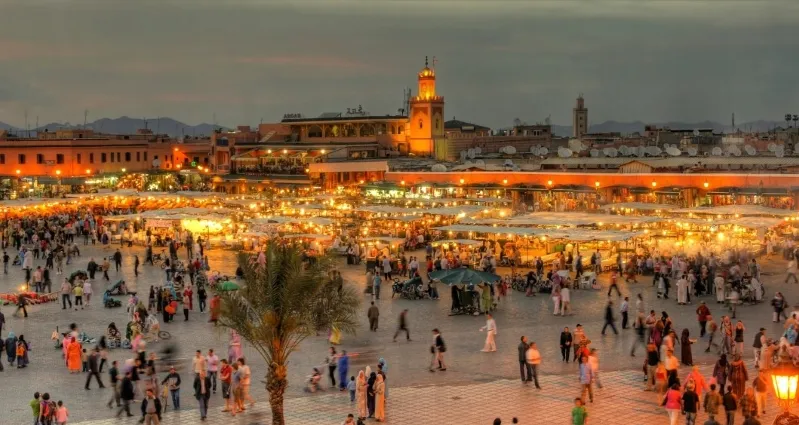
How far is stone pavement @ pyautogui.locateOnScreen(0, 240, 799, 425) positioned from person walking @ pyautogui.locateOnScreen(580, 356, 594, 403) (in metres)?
0.33

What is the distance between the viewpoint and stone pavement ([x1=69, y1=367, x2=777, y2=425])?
559 inches

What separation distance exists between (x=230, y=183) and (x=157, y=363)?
41897 mm

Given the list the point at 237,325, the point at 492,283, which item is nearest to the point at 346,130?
the point at 492,283

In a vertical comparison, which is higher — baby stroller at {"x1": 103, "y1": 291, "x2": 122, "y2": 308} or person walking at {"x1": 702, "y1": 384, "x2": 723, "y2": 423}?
baby stroller at {"x1": 103, "y1": 291, "x2": 122, "y2": 308}

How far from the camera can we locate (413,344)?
63.6ft

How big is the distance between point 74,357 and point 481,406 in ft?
23.6

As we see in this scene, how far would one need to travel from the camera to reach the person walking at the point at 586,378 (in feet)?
48.2

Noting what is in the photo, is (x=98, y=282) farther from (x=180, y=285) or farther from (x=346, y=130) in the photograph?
(x=346, y=130)

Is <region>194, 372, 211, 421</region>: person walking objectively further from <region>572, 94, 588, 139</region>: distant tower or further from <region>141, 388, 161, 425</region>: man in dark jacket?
<region>572, 94, 588, 139</region>: distant tower

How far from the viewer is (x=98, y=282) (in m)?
29.4

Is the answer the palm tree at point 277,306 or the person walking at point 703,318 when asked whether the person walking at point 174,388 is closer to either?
the palm tree at point 277,306

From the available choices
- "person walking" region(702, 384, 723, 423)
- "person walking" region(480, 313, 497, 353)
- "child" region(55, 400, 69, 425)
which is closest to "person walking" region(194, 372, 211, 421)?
"child" region(55, 400, 69, 425)

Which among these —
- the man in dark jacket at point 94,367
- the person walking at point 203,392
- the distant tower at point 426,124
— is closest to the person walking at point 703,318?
the person walking at point 203,392

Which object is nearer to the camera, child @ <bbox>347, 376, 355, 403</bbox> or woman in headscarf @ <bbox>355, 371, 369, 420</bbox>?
woman in headscarf @ <bbox>355, 371, 369, 420</bbox>
